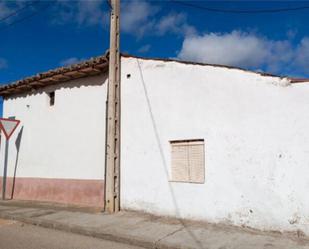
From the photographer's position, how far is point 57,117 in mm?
11758

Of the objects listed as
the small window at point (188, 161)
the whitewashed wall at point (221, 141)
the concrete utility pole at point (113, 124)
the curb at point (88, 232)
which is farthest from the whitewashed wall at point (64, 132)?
the small window at point (188, 161)

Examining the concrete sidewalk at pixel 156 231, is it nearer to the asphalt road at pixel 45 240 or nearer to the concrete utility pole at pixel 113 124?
the asphalt road at pixel 45 240

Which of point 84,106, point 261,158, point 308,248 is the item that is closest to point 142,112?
point 84,106

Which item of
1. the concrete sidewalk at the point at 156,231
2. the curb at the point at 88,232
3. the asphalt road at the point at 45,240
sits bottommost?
the asphalt road at the point at 45,240

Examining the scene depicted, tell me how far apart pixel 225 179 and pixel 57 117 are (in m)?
6.62

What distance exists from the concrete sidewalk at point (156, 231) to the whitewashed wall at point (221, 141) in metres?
0.34

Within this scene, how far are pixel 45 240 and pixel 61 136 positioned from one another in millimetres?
5029

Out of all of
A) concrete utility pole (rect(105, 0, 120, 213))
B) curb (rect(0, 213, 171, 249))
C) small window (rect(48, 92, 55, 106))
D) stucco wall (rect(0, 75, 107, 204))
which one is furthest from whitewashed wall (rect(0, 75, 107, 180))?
curb (rect(0, 213, 171, 249))

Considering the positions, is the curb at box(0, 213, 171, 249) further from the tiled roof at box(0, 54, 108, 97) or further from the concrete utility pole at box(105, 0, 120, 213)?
the tiled roof at box(0, 54, 108, 97)

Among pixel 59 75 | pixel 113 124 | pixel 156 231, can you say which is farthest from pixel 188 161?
pixel 59 75

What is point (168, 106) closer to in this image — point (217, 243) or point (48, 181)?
point (217, 243)

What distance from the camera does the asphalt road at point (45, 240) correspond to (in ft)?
21.3

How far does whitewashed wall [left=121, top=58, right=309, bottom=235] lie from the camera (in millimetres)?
6602

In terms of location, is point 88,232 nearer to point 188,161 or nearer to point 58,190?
point 188,161
